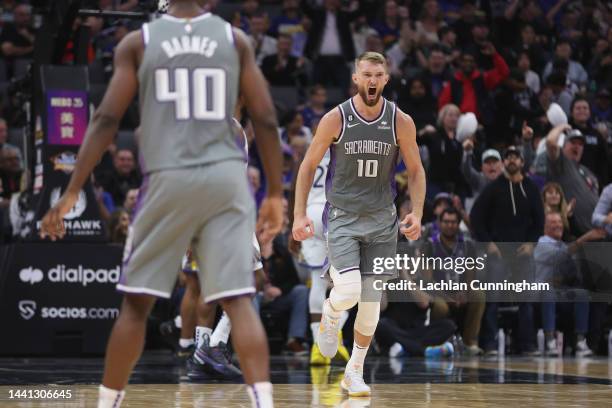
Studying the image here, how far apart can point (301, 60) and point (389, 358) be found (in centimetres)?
618

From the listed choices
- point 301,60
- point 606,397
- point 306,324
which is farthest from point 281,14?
point 606,397

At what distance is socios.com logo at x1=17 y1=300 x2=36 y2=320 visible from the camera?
12.0 meters

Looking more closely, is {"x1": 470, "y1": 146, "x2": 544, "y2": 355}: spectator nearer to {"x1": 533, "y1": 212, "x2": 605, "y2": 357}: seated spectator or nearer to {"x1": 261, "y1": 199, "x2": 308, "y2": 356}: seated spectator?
{"x1": 533, "y1": 212, "x2": 605, "y2": 357}: seated spectator

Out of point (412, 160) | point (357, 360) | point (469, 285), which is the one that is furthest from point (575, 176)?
point (357, 360)

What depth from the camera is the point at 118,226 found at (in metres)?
12.8

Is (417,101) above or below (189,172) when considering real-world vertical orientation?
above

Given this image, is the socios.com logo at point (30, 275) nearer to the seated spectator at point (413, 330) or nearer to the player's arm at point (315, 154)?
the seated spectator at point (413, 330)

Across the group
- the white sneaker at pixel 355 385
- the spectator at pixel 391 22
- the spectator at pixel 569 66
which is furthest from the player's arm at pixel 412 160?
the spectator at pixel 391 22

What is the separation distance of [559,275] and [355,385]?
5748 millimetres

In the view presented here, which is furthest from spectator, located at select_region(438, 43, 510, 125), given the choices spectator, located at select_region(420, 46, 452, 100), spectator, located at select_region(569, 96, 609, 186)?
spectator, located at select_region(569, 96, 609, 186)

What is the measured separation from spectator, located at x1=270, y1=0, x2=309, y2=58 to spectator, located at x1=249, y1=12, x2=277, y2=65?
0.35 metres

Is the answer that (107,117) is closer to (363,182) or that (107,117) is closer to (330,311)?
(363,182)

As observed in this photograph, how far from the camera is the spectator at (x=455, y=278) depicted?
41.6 ft

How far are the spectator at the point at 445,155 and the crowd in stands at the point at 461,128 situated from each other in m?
0.01
